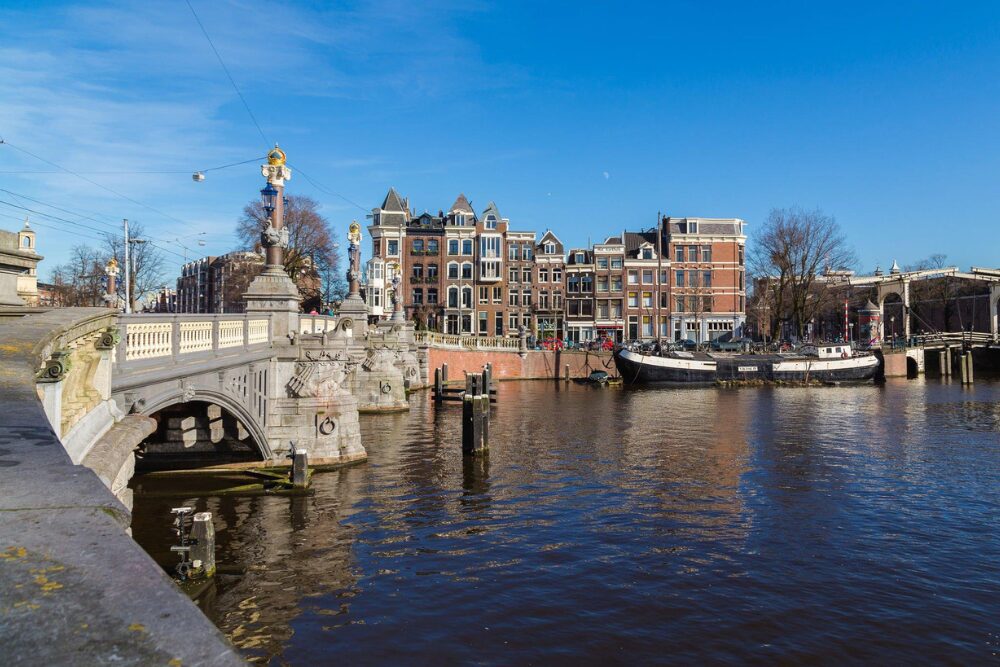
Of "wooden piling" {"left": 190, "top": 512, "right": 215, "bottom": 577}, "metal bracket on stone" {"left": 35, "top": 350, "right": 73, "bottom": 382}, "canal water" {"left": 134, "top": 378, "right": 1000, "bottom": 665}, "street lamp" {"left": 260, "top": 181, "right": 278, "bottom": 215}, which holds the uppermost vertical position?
"street lamp" {"left": 260, "top": 181, "right": 278, "bottom": 215}

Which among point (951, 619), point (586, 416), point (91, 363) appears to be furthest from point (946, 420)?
point (91, 363)

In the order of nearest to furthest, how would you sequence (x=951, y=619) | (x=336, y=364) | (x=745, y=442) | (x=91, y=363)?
1. (x=91, y=363)
2. (x=951, y=619)
3. (x=336, y=364)
4. (x=745, y=442)

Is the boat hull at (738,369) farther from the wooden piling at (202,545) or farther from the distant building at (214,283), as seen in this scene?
the wooden piling at (202,545)

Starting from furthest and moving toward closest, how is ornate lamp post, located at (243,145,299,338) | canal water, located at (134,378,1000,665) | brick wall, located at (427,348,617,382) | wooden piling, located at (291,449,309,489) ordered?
brick wall, located at (427,348,617,382) → ornate lamp post, located at (243,145,299,338) → wooden piling, located at (291,449,309,489) → canal water, located at (134,378,1000,665)

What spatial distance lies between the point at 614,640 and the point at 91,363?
8091 mm

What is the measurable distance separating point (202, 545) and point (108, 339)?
6.09m

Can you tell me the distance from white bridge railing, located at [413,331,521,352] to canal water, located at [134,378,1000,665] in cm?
2574

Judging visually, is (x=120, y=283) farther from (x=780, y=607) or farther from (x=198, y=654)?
(x=198, y=654)

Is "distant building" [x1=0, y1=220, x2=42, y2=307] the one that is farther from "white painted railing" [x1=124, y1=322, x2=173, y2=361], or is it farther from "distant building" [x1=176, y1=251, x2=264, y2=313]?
"distant building" [x1=176, y1=251, x2=264, y2=313]

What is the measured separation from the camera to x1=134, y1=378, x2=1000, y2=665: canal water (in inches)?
405

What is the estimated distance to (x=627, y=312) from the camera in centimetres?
7638

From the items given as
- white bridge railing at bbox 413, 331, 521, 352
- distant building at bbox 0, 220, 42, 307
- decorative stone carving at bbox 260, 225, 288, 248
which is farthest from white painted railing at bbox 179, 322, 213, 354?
white bridge railing at bbox 413, 331, 521, 352

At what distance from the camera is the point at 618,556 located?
13.9 m

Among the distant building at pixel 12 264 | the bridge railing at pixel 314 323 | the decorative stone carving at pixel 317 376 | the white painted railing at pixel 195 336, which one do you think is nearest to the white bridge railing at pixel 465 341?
the bridge railing at pixel 314 323
